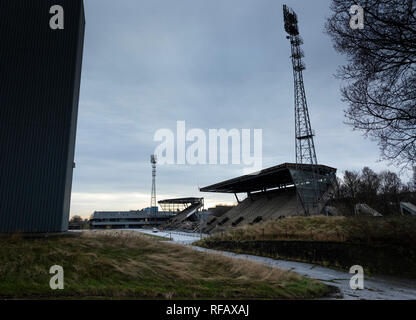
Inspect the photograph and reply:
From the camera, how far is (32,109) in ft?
42.8

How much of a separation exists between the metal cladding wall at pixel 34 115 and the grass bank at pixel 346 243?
12.7 m

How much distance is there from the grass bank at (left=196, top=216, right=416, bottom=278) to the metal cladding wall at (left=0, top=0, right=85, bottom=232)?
41.8 ft

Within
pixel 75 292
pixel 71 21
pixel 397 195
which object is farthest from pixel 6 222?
pixel 397 195

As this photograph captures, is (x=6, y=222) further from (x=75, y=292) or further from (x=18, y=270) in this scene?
(x=75, y=292)

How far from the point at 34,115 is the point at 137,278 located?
11.8 meters

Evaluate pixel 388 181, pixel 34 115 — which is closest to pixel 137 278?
pixel 34 115

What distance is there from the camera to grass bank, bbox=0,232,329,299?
5047 mm

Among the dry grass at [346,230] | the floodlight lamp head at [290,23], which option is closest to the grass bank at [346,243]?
the dry grass at [346,230]

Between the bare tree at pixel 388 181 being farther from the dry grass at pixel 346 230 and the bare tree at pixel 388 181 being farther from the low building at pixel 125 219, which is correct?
the low building at pixel 125 219

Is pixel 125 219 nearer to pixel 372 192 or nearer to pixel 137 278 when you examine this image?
pixel 372 192

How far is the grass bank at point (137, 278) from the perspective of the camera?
16.6 feet

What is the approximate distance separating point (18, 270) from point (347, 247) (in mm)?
12490

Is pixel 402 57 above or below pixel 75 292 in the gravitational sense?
above
